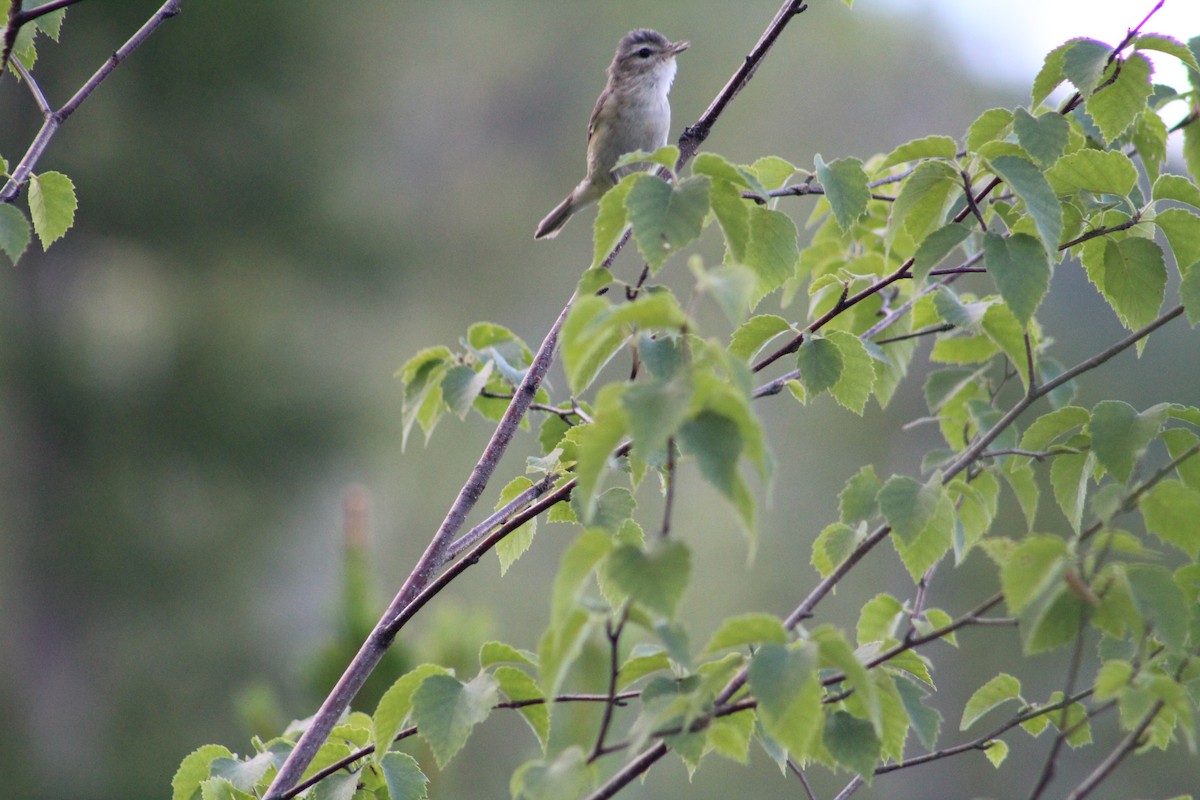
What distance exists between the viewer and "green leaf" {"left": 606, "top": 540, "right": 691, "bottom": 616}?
52 cm

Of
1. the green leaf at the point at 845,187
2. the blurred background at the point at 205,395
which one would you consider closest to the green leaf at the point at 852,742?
the green leaf at the point at 845,187

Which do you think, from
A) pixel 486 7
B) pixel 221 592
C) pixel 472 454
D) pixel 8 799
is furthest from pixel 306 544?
pixel 486 7

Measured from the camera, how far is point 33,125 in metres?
5.45

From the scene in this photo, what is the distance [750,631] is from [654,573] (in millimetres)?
78

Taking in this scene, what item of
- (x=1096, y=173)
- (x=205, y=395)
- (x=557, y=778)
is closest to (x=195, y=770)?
(x=557, y=778)

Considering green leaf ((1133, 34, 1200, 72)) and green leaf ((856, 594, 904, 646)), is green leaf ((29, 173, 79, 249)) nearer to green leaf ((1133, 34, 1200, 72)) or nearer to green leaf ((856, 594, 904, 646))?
green leaf ((856, 594, 904, 646))

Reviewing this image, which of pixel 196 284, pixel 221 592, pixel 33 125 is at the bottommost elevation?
pixel 221 592

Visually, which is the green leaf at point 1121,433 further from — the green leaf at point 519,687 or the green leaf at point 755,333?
the green leaf at point 519,687

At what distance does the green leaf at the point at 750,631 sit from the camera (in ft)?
1.85

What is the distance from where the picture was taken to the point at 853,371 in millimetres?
846

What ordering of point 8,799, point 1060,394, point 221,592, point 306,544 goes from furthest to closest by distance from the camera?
point 306,544 → point 221,592 → point 8,799 → point 1060,394

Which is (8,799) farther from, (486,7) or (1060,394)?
(486,7)

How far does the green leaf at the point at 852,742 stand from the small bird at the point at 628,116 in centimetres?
146

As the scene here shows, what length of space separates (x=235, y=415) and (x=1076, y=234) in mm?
4960
